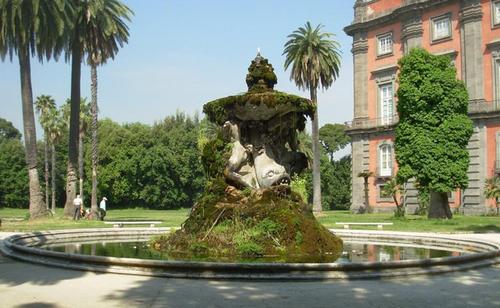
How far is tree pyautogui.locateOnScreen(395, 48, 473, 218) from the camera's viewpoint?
32594mm

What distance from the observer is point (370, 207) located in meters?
49.2

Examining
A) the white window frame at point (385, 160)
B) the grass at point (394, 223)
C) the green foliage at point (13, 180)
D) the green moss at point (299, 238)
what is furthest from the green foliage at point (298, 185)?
the green foliage at point (13, 180)

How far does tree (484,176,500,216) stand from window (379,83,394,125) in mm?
10897

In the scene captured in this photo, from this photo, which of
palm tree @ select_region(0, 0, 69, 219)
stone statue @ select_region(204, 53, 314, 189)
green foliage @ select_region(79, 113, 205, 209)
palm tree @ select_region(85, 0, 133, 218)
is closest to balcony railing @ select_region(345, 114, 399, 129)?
green foliage @ select_region(79, 113, 205, 209)

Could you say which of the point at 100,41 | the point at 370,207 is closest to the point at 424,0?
the point at 370,207

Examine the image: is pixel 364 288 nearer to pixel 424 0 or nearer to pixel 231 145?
pixel 231 145

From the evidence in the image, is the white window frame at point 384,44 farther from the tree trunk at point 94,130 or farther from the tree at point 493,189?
the tree trunk at point 94,130

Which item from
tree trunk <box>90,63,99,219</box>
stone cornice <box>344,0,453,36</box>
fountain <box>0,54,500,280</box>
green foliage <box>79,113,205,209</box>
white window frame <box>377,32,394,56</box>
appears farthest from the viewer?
green foliage <box>79,113,205,209</box>

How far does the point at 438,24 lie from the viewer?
4609cm

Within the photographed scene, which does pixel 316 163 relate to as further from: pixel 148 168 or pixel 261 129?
pixel 261 129

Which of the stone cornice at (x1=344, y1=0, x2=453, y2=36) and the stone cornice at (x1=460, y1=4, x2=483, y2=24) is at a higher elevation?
the stone cornice at (x1=344, y1=0, x2=453, y2=36)

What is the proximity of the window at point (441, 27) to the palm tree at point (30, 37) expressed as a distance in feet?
96.3

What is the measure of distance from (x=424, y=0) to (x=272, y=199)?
39576mm

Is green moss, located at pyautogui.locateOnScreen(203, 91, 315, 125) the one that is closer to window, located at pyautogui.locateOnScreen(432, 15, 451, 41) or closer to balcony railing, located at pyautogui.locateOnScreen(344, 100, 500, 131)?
balcony railing, located at pyautogui.locateOnScreen(344, 100, 500, 131)
